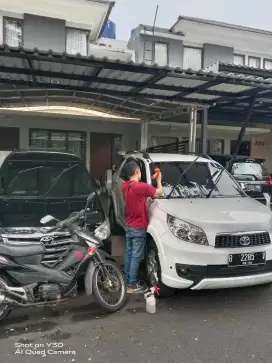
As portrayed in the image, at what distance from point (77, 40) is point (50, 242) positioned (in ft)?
31.5

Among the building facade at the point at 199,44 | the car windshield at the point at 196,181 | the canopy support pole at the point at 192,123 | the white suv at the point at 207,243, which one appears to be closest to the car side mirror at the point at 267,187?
the canopy support pole at the point at 192,123

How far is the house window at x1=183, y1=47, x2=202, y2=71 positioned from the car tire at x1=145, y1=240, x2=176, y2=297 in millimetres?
10878

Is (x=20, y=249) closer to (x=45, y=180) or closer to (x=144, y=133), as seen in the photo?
(x=45, y=180)

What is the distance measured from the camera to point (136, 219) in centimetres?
440

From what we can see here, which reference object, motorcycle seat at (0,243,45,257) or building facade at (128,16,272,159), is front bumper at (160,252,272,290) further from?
building facade at (128,16,272,159)

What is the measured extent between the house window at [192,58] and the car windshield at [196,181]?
365 inches

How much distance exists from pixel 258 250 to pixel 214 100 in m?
4.33

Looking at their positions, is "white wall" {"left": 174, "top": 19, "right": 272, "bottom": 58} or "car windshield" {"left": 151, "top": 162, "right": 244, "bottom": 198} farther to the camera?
"white wall" {"left": 174, "top": 19, "right": 272, "bottom": 58}

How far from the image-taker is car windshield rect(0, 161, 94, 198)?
5.36m

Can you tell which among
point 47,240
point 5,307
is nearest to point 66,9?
point 47,240

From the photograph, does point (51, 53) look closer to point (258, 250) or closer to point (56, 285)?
point (56, 285)

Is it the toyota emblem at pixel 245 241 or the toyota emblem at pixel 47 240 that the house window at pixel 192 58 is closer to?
the toyota emblem at pixel 245 241

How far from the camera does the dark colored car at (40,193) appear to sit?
395 cm

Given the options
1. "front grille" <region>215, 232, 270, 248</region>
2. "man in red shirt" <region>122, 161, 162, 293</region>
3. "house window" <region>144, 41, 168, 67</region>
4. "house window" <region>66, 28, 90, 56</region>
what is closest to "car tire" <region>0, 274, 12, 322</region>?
"man in red shirt" <region>122, 161, 162, 293</region>
